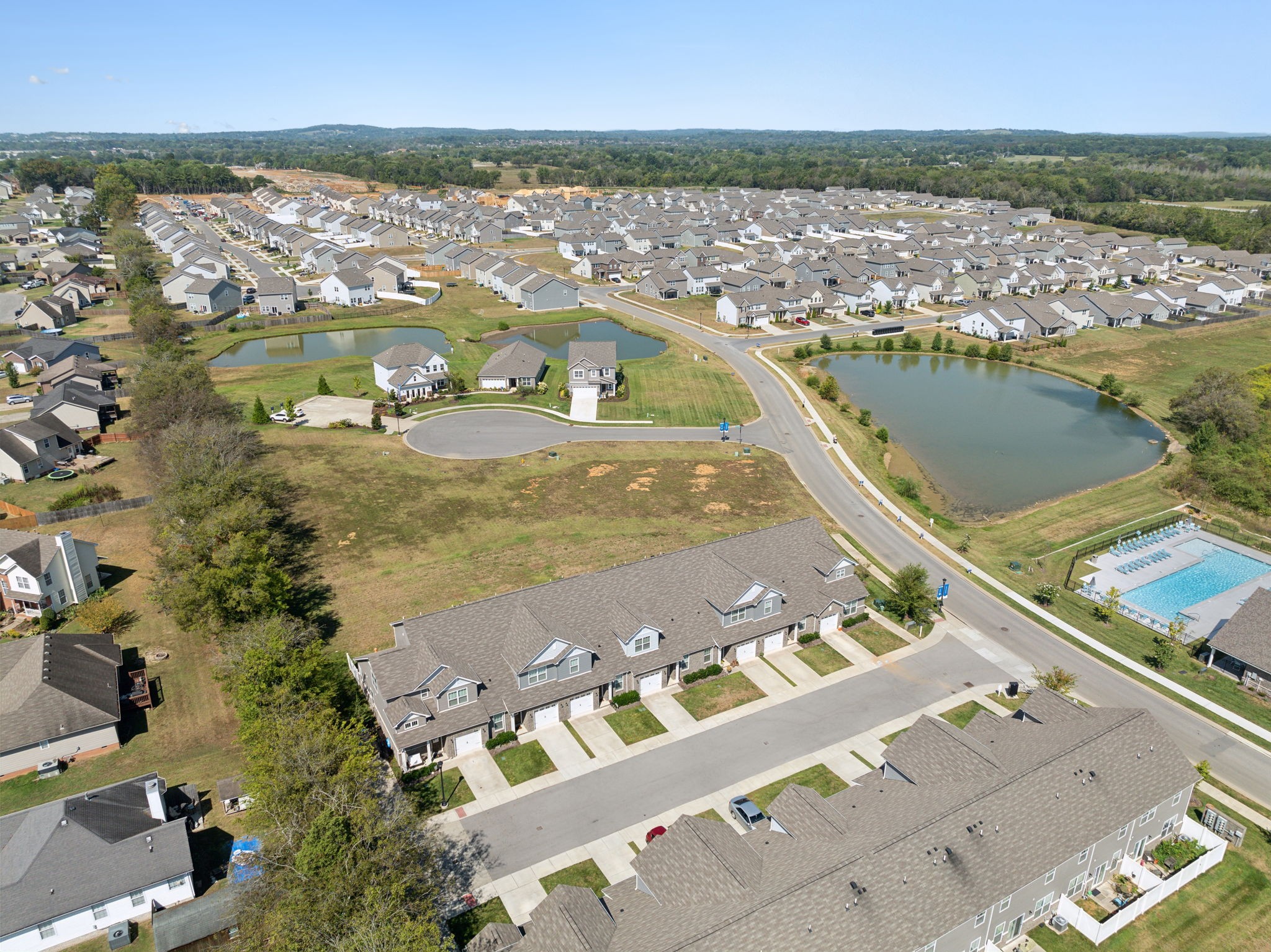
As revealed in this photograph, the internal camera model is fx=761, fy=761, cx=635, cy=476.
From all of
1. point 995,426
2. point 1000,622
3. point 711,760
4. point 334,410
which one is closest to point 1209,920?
point 711,760

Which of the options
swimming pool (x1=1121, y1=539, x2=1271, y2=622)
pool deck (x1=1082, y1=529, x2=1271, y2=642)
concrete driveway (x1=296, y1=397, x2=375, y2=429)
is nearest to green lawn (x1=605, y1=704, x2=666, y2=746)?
pool deck (x1=1082, y1=529, x2=1271, y2=642)

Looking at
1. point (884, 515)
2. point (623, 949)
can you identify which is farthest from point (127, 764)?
point (884, 515)

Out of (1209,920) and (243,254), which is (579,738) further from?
(243,254)

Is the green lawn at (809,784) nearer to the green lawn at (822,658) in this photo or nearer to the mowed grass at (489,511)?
the green lawn at (822,658)

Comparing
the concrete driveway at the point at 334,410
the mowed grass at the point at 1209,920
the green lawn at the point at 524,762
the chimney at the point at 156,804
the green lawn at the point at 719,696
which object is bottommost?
the mowed grass at the point at 1209,920

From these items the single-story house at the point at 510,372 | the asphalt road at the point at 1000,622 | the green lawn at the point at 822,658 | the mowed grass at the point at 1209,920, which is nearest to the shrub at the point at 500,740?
the green lawn at the point at 822,658
